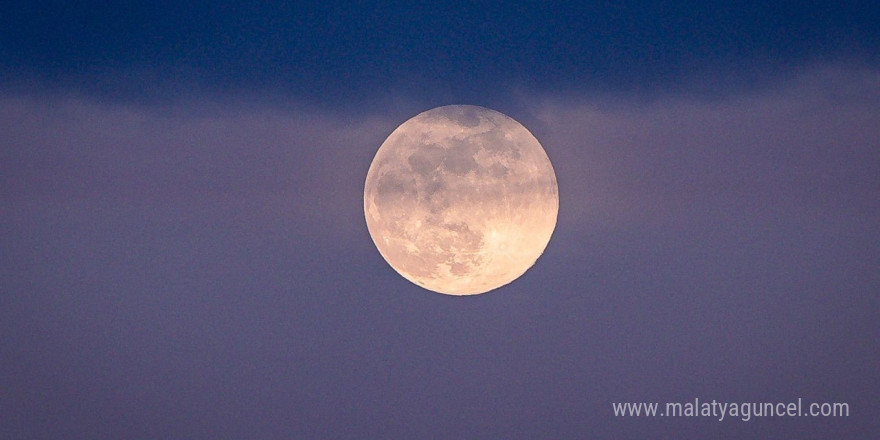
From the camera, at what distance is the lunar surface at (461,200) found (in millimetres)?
6102

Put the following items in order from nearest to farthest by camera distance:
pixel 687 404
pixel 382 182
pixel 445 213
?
pixel 445 213, pixel 382 182, pixel 687 404

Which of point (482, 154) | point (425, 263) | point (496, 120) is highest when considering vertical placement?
point (496, 120)

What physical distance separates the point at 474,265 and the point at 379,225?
1.15 metres

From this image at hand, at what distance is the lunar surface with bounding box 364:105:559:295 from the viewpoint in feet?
20.0

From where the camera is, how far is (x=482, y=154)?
621 centimetres

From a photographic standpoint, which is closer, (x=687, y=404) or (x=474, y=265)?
(x=474, y=265)

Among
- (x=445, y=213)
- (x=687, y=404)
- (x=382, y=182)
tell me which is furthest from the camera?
(x=687, y=404)

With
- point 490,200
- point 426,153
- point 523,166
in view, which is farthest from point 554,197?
point 426,153

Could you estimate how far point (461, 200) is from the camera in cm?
606

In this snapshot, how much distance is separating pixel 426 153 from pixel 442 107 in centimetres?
71

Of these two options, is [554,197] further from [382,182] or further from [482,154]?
[382,182]

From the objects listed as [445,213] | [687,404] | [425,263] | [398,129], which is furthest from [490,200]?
[687,404]

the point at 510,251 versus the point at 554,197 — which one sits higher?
the point at 554,197

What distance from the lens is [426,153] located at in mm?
6242
